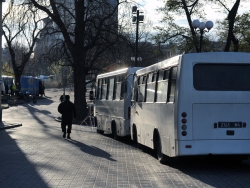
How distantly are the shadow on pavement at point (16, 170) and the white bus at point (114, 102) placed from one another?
436 cm

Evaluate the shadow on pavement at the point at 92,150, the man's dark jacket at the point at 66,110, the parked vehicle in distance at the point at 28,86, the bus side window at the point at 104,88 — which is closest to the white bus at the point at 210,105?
the shadow on pavement at the point at 92,150

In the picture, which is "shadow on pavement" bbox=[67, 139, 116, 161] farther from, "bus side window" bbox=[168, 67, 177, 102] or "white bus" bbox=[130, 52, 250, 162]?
"white bus" bbox=[130, 52, 250, 162]

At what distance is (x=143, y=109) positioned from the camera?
688 inches

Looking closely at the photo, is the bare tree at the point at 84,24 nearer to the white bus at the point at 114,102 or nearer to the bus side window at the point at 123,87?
the white bus at the point at 114,102

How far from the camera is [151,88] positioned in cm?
1628

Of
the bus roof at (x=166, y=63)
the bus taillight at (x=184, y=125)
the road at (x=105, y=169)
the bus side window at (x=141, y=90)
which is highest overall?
the bus roof at (x=166, y=63)

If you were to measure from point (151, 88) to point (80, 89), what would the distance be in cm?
2074

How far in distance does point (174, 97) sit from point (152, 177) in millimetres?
1990

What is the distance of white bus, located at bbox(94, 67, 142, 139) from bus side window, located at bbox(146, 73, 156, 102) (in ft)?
14.4

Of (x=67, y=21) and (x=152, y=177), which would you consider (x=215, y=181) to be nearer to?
(x=152, y=177)

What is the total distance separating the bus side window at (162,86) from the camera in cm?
1427

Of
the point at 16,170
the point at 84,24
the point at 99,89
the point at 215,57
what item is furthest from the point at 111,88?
the point at 215,57

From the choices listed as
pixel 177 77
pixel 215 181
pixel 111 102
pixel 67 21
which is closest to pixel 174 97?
pixel 177 77

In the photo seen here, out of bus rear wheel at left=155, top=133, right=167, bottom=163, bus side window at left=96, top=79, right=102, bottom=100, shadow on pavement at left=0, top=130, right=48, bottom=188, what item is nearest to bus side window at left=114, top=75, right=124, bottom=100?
bus side window at left=96, top=79, right=102, bottom=100
